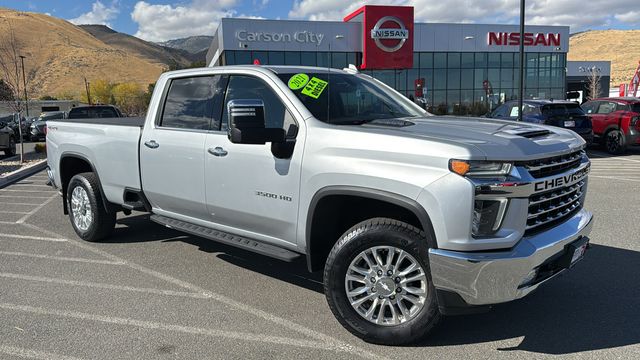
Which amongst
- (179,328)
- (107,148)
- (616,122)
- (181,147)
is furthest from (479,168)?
(616,122)

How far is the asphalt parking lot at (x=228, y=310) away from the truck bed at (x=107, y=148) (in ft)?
2.76

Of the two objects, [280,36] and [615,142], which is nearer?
[615,142]

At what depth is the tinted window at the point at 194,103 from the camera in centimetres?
475

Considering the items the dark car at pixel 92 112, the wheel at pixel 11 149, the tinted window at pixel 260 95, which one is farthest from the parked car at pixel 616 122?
the wheel at pixel 11 149

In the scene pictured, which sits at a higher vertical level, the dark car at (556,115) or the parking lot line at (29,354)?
the dark car at (556,115)

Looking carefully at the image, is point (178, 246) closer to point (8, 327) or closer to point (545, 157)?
point (8, 327)

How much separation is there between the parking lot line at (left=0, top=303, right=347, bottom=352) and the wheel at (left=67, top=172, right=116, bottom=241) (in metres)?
1.83

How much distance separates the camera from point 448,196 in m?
3.08

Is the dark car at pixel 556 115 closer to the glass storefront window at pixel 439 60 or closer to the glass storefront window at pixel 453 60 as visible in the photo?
the glass storefront window at pixel 439 60

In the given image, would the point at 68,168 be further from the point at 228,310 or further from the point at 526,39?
the point at 526,39

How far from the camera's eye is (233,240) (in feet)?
14.7

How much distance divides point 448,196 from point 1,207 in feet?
28.4

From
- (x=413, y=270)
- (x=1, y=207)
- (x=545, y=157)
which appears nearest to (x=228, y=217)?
(x=413, y=270)

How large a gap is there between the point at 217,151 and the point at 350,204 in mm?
1329
